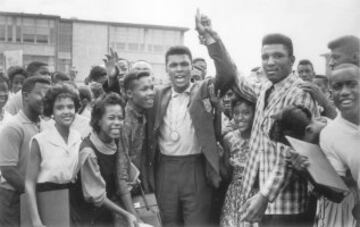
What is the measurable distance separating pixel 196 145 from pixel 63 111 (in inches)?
43.5

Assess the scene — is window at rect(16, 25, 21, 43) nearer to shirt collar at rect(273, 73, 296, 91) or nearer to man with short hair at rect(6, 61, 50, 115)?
man with short hair at rect(6, 61, 50, 115)

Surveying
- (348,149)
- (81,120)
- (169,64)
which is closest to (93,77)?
(81,120)

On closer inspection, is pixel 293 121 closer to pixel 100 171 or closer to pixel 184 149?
pixel 184 149

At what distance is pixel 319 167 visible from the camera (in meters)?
2.38

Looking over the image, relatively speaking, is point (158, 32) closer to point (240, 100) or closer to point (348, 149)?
point (240, 100)

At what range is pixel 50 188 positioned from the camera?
3.08 metres

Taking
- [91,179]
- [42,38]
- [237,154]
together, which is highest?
[42,38]

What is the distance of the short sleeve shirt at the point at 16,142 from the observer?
335cm

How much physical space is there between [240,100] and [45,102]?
1.49 metres

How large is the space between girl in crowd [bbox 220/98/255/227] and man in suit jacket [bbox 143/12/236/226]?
0.13 m

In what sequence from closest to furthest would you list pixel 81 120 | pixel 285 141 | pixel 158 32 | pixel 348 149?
pixel 348 149, pixel 285 141, pixel 81 120, pixel 158 32

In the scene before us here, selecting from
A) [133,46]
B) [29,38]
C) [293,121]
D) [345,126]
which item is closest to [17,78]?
[293,121]

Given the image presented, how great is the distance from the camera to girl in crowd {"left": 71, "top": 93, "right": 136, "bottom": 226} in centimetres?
316

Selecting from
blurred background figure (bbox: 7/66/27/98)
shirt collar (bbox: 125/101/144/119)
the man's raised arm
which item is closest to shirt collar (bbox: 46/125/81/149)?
shirt collar (bbox: 125/101/144/119)
